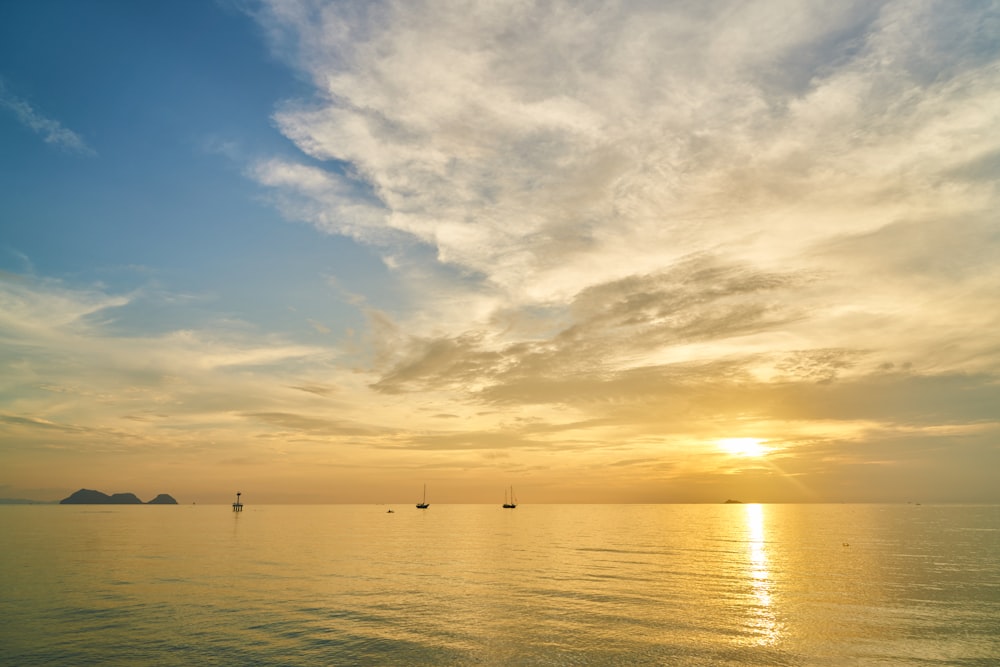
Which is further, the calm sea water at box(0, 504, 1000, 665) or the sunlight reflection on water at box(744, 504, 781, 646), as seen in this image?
the sunlight reflection on water at box(744, 504, 781, 646)

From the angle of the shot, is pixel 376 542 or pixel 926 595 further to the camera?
pixel 376 542

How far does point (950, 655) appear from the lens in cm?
3444

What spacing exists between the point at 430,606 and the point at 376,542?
6709cm

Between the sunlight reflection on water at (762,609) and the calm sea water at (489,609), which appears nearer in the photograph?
the calm sea water at (489,609)

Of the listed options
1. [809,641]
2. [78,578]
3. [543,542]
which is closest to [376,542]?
[543,542]

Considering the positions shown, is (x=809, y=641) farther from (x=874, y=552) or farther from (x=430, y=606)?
(x=874, y=552)

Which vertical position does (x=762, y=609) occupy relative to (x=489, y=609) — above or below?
below

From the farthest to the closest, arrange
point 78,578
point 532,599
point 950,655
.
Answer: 1. point 78,578
2. point 532,599
3. point 950,655

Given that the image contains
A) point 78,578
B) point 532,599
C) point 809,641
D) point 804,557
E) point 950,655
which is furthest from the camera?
point 804,557

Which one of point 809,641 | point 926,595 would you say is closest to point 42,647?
point 809,641

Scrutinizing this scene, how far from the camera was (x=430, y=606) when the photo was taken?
47.3 metres

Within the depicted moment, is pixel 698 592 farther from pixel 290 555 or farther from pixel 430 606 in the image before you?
pixel 290 555

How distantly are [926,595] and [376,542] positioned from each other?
292ft

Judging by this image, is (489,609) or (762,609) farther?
(762,609)
